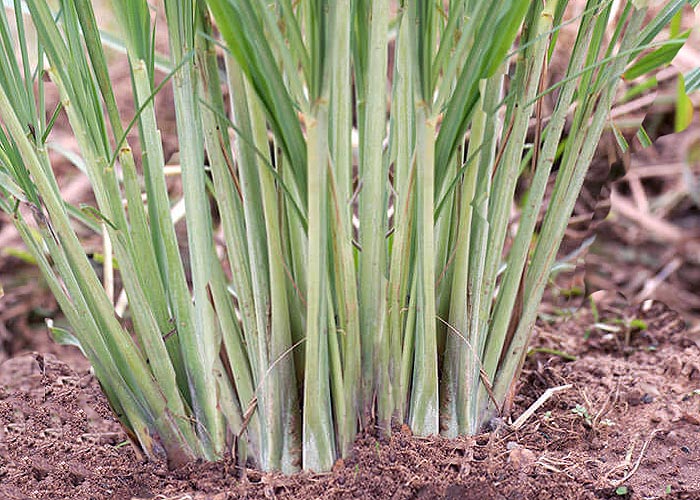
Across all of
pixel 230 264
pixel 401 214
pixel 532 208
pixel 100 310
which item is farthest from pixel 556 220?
pixel 100 310

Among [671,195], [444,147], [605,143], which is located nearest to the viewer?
[444,147]

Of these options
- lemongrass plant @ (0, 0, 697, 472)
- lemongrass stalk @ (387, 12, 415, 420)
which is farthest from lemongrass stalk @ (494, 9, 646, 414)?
lemongrass stalk @ (387, 12, 415, 420)

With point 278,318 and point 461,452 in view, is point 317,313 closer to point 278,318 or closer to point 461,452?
point 278,318

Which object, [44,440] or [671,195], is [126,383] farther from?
[671,195]

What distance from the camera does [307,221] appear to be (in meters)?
0.58

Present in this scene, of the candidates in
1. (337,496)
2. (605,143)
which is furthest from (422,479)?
(605,143)

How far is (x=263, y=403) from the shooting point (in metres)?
0.63

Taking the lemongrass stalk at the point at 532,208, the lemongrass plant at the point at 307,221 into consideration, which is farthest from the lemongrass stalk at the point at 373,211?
the lemongrass stalk at the point at 532,208

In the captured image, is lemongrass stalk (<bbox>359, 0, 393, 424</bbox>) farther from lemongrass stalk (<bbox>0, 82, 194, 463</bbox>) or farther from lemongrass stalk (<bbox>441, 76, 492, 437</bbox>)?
lemongrass stalk (<bbox>0, 82, 194, 463</bbox>)

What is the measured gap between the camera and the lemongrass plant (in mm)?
557

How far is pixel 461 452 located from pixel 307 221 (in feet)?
0.77

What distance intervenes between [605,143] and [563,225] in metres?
0.71

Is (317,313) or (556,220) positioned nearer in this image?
(317,313)

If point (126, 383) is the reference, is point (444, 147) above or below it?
above
